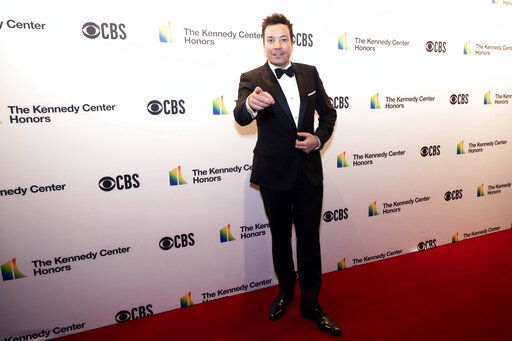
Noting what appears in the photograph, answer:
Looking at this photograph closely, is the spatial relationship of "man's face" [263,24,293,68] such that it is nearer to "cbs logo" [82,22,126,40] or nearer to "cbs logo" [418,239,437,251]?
"cbs logo" [82,22,126,40]

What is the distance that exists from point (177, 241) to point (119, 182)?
0.60m

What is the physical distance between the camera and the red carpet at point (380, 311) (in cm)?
191

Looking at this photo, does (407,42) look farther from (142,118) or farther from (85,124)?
(85,124)

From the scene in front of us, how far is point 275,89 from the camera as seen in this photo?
1812 mm

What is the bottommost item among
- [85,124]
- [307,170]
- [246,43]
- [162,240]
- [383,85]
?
[162,240]

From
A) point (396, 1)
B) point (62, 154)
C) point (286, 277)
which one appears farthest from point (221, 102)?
point (396, 1)

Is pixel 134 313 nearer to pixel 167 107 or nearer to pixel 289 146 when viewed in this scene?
pixel 167 107

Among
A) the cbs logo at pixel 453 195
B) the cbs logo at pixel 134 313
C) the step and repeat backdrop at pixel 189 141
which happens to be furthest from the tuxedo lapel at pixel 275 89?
the cbs logo at pixel 453 195

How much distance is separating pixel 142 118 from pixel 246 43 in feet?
3.07

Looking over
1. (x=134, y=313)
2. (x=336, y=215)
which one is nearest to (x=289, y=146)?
(x=336, y=215)

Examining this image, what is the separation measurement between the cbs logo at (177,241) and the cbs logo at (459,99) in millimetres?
2751

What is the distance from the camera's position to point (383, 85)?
267 centimetres

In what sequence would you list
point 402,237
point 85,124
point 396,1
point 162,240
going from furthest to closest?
1. point 402,237
2. point 396,1
3. point 162,240
4. point 85,124

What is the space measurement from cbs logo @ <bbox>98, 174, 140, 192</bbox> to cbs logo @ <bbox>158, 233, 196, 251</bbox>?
0.46m
